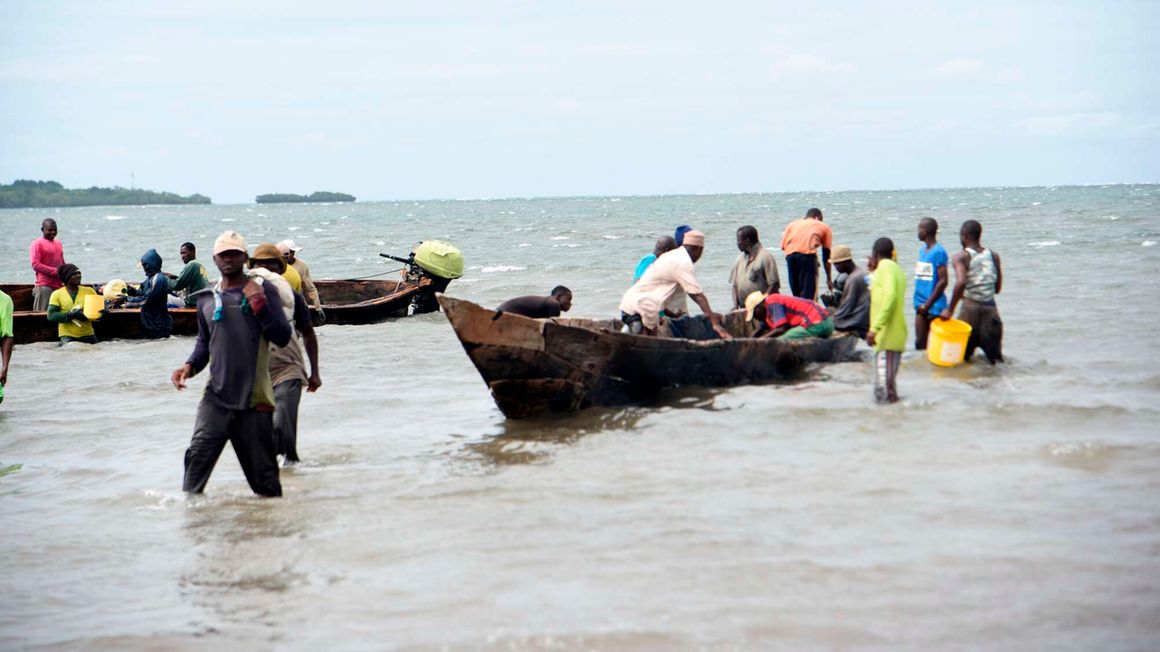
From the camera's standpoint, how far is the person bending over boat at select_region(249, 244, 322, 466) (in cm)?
757

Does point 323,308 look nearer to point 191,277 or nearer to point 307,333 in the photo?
point 191,277

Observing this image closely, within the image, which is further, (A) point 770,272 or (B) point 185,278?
(B) point 185,278

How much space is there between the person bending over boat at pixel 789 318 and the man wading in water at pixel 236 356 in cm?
623

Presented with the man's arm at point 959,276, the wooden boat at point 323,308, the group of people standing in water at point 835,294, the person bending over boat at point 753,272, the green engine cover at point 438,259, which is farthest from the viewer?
the green engine cover at point 438,259

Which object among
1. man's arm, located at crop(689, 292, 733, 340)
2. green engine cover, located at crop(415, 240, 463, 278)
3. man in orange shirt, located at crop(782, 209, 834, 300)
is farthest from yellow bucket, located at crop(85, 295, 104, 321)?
man in orange shirt, located at crop(782, 209, 834, 300)

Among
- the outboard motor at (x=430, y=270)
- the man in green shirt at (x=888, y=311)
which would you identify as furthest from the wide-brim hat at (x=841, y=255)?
the outboard motor at (x=430, y=270)

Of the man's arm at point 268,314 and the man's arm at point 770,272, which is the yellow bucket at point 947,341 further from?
the man's arm at point 268,314

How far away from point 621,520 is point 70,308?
10.7 meters

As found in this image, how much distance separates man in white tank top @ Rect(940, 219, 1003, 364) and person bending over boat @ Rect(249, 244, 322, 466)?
5707 millimetres

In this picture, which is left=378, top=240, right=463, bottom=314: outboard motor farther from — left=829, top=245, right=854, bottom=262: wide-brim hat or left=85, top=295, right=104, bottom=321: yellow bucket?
left=829, top=245, right=854, bottom=262: wide-brim hat

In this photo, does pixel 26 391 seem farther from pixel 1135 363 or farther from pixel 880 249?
pixel 1135 363

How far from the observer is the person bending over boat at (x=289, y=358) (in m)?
7.57

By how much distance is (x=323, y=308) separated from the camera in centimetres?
1831

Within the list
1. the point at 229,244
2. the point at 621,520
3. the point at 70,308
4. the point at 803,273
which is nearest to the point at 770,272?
the point at 803,273
